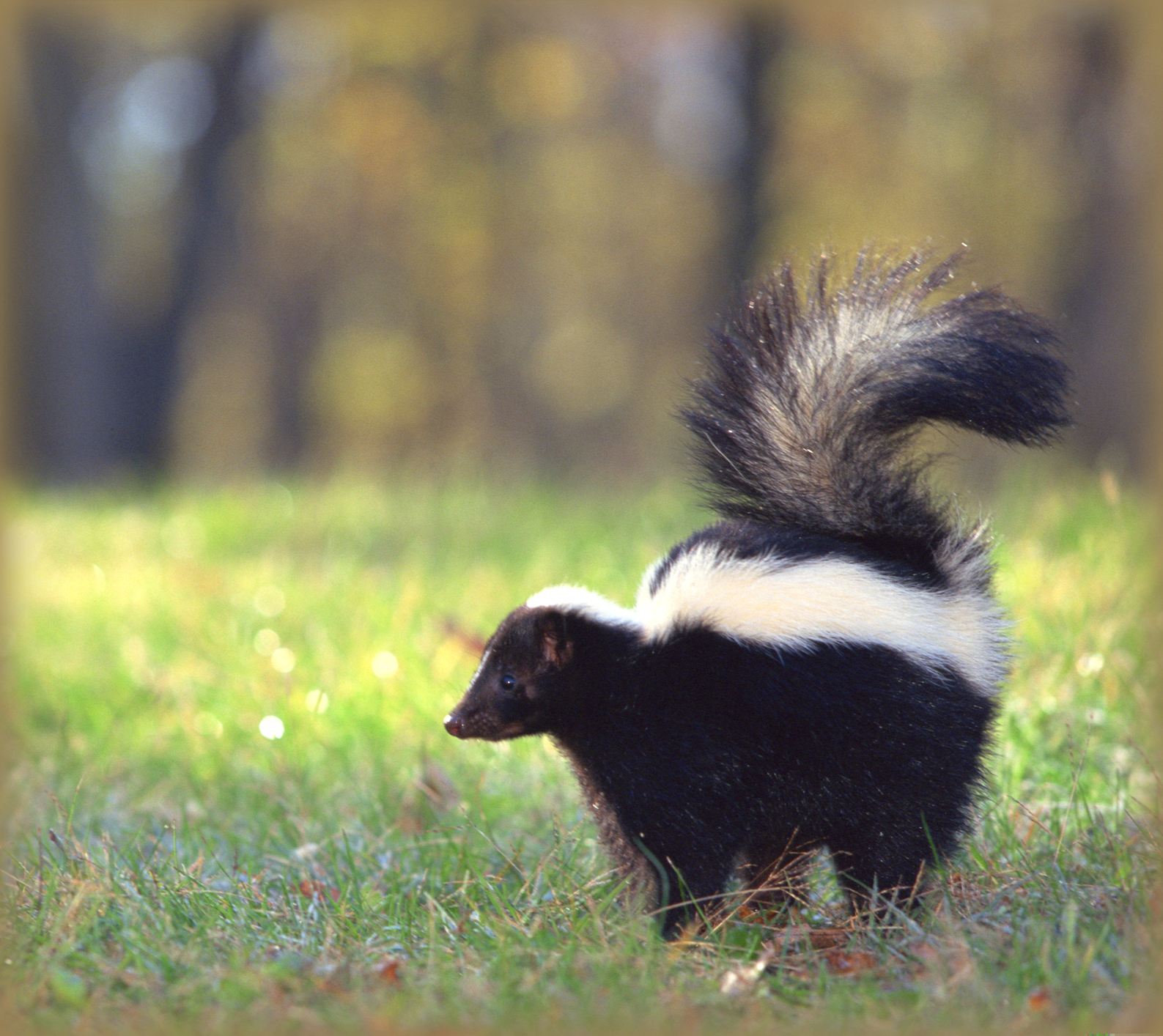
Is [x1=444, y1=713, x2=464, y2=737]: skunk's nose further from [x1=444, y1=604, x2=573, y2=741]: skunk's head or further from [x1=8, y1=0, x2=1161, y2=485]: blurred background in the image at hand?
[x1=8, y1=0, x2=1161, y2=485]: blurred background

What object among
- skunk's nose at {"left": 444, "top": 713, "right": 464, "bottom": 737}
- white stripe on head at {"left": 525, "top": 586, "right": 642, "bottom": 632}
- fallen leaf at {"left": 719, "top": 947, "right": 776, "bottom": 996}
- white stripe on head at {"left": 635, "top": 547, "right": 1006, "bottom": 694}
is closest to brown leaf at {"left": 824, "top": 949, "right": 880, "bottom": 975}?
A: fallen leaf at {"left": 719, "top": 947, "right": 776, "bottom": 996}

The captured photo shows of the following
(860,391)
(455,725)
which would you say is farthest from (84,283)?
(860,391)

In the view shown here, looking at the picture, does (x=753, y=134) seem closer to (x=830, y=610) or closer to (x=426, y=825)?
(x=426, y=825)

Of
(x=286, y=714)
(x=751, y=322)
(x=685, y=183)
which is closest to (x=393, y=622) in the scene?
(x=286, y=714)

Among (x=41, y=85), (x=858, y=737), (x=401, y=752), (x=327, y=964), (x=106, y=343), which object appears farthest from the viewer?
(x=106, y=343)

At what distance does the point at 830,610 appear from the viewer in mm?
3164

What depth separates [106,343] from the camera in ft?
49.8

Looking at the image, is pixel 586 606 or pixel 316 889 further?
pixel 586 606

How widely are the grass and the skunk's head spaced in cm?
32

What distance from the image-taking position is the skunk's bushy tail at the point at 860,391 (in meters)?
3.22

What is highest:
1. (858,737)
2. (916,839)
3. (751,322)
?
(751,322)

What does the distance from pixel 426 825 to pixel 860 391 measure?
2024mm

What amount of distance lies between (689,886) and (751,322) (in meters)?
1.55

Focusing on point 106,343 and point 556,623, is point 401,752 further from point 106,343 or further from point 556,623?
point 106,343
